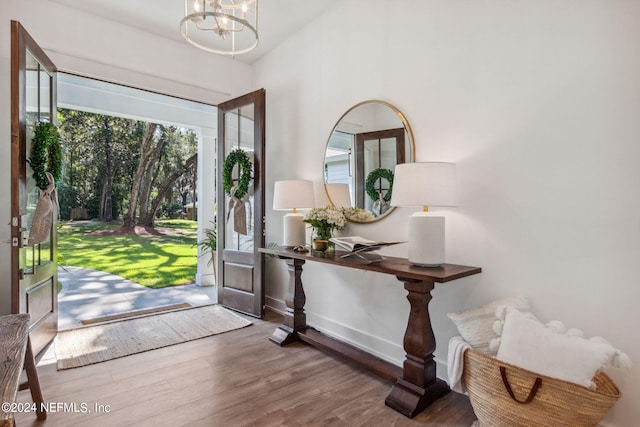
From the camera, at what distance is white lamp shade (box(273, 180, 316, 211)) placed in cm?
308

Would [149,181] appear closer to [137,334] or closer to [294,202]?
[137,334]

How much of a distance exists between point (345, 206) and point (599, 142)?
68.6 inches

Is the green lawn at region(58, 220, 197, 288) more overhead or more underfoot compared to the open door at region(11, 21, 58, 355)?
more underfoot

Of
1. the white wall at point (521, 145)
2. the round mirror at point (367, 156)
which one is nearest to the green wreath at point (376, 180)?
the round mirror at point (367, 156)

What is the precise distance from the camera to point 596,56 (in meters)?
1.69

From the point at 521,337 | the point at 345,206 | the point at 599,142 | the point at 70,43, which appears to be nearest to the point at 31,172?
the point at 70,43

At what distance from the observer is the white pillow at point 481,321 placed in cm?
182

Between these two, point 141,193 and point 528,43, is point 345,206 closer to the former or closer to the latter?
point 528,43

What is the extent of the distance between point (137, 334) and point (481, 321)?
2.89m

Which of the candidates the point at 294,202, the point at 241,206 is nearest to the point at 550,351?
the point at 294,202

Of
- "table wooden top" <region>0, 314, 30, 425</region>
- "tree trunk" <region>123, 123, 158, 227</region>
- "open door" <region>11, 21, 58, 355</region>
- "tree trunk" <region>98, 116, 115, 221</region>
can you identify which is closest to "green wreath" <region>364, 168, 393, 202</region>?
"table wooden top" <region>0, 314, 30, 425</region>

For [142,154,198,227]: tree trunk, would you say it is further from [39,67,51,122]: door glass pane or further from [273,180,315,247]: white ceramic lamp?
[273,180,315,247]: white ceramic lamp

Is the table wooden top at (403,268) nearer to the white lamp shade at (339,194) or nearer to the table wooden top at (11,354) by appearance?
the white lamp shade at (339,194)

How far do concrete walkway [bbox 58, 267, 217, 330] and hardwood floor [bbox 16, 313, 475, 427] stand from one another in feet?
5.06
